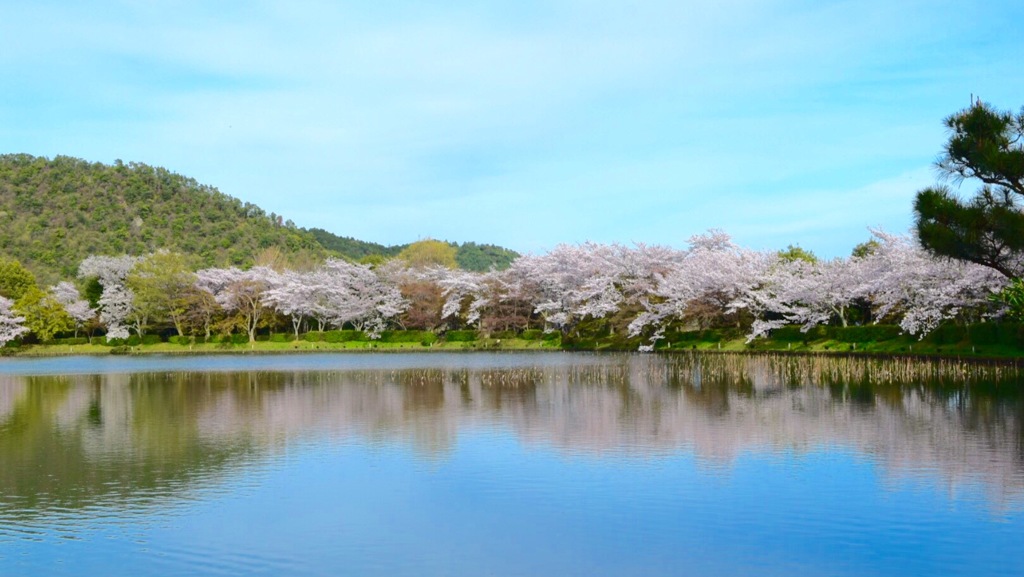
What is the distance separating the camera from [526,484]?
41.5 feet

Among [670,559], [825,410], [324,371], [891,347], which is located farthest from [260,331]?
[670,559]

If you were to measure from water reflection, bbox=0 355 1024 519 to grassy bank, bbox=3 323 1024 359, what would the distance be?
131 inches

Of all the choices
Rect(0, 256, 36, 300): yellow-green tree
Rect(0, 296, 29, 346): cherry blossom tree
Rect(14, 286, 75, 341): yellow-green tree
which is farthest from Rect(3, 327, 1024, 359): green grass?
Rect(0, 256, 36, 300): yellow-green tree

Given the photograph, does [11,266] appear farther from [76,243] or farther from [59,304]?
[76,243]

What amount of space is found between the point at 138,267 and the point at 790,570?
6848 centimetres

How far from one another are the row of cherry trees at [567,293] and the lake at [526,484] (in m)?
15.2

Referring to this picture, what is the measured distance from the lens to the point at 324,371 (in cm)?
3822

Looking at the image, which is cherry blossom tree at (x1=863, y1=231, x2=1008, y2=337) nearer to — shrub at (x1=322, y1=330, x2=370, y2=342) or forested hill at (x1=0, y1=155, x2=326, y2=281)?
shrub at (x1=322, y1=330, x2=370, y2=342)

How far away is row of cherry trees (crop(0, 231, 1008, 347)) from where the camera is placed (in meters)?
40.8

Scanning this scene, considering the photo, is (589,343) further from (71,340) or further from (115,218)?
(115,218)

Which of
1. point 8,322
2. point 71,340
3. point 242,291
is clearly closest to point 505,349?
point 242,291

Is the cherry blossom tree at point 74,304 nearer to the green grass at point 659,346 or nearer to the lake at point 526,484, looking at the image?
the green grass at point 659,346

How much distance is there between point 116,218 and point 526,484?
87.3m

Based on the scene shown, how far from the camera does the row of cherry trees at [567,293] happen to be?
134 feet
